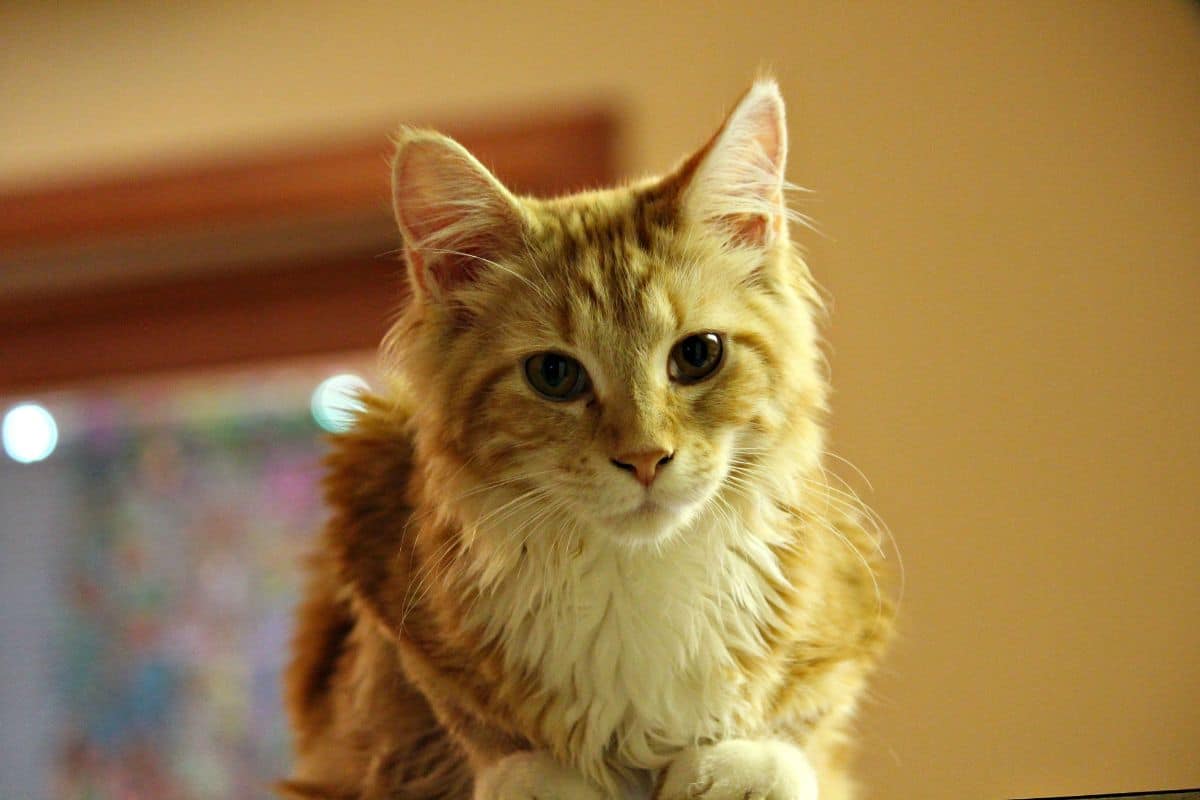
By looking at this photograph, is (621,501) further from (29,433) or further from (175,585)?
(29,433)

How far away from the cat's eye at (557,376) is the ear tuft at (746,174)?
0.14m

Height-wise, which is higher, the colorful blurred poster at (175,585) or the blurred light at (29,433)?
the blurred light at (29,433)

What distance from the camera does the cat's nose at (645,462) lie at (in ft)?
2.10

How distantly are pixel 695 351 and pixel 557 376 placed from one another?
0.30 ft

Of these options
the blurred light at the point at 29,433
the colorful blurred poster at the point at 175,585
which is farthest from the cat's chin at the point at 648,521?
the blurred light at the point at 29,433

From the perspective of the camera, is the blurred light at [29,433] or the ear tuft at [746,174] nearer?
the ear tuft at [746,174]

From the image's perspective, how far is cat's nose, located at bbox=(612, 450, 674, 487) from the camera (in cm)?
64

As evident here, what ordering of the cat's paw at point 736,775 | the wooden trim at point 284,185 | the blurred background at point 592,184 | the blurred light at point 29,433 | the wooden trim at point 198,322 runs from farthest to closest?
the blurred light at point 29,433, the wooden trim at point 198,322, the wooden trim at point 284,185, the blurred background at point 592,184, the cat's paw at point 736,775

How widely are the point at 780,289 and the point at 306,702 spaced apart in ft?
1.79

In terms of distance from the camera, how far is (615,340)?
0.69 m

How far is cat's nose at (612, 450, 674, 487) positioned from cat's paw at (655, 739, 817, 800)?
0.17 metres

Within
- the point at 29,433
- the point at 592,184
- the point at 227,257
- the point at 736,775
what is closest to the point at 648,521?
the point at 736,775

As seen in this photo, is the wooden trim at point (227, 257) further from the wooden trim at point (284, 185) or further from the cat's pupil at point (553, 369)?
the cat's pupil at point (553, 369)

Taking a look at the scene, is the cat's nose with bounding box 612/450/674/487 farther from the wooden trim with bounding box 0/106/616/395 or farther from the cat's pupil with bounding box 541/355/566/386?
the wooden trim with bounding box 0/106/616/395
